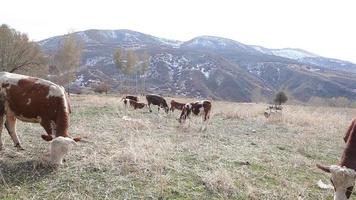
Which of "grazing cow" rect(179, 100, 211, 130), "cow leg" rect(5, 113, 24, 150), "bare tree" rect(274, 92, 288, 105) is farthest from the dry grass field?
"bare tree" rect(274, 92, 288, 105)

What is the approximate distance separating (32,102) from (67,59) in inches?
2412

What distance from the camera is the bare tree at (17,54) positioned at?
56.1 meters

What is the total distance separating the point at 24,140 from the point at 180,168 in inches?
207

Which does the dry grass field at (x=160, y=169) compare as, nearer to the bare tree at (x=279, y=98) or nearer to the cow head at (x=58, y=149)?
the cow head at (x=58, y=149)

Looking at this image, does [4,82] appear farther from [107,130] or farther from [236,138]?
[236,138]

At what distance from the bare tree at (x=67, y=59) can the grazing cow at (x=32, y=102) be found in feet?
194

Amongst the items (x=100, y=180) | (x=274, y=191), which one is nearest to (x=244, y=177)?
(x=274, y=191)

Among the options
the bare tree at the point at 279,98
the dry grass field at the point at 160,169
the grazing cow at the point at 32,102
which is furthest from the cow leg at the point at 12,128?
the bare tree at the point at 279,98

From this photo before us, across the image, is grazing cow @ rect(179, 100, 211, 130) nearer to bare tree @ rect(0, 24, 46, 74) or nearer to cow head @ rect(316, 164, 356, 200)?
cow head @ rect(316, 164, 356, 200)

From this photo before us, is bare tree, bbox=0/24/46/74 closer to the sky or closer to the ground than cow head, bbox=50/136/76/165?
closer to the ground

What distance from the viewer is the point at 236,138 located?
1669 cm

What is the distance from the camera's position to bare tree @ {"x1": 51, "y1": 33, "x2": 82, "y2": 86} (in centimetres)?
7012

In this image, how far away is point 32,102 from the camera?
11.5m

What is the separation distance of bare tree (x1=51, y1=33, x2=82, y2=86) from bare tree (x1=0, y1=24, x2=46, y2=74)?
11680 mm
